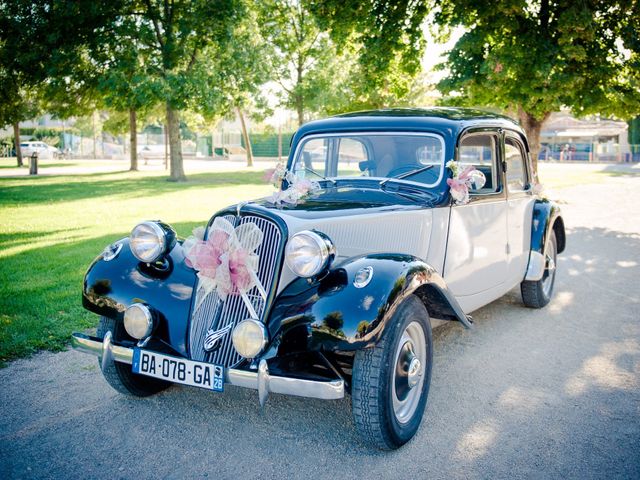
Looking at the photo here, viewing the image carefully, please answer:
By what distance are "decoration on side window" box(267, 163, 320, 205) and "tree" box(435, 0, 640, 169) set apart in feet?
28.0

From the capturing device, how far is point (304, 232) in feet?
9.55

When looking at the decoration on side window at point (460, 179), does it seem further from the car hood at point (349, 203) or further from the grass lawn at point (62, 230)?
the grass lawn at point (62, 230)

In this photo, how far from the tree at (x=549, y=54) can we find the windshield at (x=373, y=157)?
27.4 ft

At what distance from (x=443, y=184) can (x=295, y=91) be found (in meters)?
21.0

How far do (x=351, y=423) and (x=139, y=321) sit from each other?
1.39m

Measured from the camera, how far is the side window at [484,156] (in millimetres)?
4362

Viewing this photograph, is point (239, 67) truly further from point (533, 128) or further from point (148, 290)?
point (148, 290)

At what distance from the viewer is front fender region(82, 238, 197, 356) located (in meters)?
3.18

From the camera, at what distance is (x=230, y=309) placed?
3086 millimetres

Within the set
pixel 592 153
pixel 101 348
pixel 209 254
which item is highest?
pixel 592 153

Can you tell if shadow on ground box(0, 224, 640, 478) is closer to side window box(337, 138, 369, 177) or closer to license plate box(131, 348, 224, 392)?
license plate box(131, 348, 224, 392)

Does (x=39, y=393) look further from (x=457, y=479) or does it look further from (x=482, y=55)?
(x=482, y=55)

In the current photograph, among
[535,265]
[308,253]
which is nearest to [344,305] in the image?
[308,253]

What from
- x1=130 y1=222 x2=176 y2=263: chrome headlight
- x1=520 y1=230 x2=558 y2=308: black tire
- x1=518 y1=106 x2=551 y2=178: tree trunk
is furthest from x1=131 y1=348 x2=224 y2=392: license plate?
x1=518 y1=106 x2=551 y2=178: tree trunk
